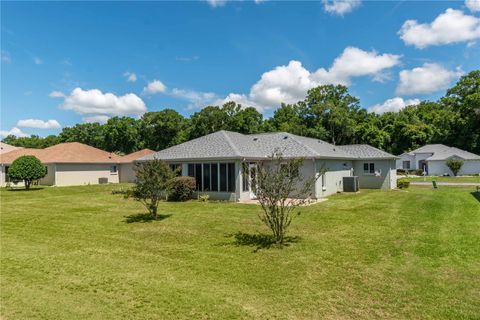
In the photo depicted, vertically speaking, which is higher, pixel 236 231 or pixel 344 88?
pixel 344 88

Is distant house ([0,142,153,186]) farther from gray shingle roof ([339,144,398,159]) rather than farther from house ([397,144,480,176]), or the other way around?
house ([397,144,480,176])

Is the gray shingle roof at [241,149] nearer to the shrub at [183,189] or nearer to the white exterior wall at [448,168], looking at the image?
the shrub at [183,189]

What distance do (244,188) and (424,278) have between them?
1344 centimetres

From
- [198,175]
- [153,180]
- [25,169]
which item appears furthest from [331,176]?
[25,169]

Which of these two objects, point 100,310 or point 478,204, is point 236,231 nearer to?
point 100,310

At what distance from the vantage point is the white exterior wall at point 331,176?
2080cm

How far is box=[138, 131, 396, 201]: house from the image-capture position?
1912 centimetres

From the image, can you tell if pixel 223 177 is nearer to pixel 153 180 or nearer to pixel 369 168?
pixel 153 180

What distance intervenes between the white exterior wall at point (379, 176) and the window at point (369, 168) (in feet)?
0.68

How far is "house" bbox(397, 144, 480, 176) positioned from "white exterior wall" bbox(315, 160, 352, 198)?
76.4ft

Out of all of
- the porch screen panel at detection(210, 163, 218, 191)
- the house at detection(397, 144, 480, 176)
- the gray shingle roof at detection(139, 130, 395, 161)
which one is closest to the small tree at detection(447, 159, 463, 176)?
the house at detection(397, 144, 480, 176)

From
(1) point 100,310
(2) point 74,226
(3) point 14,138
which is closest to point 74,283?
(1) point 100,310

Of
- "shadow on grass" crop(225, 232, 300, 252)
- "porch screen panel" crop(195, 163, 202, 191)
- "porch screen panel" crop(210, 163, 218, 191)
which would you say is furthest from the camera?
"porch screen panel" crop(195, 163, 202, 191)

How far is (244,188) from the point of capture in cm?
1938
